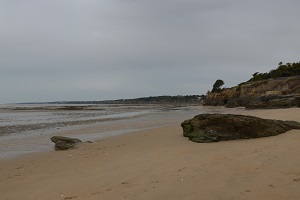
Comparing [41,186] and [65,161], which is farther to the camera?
[65,161]

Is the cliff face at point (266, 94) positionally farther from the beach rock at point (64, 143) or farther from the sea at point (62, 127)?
the beach rock at point (64, 143)

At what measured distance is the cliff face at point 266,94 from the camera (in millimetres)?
33938

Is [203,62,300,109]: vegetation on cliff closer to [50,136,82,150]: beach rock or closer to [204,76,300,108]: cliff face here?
[204,76,300,108]: cliff face

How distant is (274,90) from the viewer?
178 ft

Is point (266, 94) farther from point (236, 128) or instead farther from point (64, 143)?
point (64, 143)

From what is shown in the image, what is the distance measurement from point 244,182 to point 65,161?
648 centimetres

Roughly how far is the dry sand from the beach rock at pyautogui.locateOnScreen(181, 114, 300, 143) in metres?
0.85

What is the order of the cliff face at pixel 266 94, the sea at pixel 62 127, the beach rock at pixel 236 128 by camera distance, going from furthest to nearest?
1. the cliff face at pixel 266 94
2. the sea at pixel 62 127
3. the beach rock at pixel 236 128

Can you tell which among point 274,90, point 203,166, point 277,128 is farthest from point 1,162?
point 274,90

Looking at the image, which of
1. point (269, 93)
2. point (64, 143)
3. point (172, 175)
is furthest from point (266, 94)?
point (172, 175)

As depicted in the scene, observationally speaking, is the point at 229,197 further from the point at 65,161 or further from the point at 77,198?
the point at 65,161

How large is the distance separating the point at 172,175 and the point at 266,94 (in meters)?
48.7

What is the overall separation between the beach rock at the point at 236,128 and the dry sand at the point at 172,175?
847 millimetres

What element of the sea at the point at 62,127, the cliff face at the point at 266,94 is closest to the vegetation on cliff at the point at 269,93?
the cliff face at the point at 266,94
